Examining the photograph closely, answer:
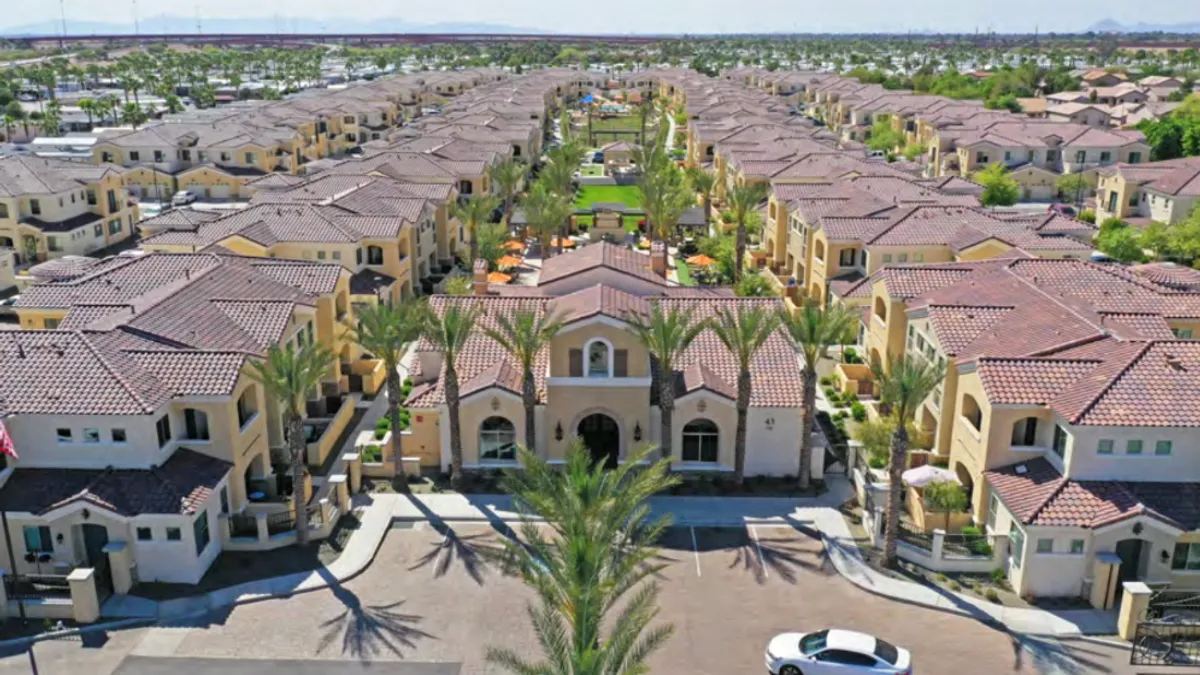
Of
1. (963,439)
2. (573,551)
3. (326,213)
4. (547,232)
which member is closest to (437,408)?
(573,551)

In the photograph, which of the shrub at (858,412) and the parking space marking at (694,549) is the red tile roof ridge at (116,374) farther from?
the shrub at (858,412)

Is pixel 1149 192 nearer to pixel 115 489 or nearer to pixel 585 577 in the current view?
pixel 585 577

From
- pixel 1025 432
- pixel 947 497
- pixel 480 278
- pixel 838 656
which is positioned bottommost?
pixel 838 656

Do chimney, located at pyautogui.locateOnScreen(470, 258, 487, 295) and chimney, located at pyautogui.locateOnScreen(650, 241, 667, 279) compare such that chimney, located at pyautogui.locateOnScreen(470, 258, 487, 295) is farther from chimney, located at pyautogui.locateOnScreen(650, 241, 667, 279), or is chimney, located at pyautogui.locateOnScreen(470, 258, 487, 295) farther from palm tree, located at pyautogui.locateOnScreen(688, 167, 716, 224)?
palm tree, located at pyautogui.locateOnScreen(688, 167, 716, 224)

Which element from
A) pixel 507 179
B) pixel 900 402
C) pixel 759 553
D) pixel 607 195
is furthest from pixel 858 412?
pixel 607 195

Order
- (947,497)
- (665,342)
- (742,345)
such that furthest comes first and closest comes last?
(742,345) < (665,342) < (947,497)

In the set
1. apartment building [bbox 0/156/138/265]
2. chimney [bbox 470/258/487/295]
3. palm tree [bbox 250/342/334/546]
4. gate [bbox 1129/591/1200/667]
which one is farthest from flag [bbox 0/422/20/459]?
apartment building [bbox 0/156/138/265]

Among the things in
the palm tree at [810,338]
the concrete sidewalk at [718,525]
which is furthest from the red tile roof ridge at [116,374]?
the palm tree at [810,338]
